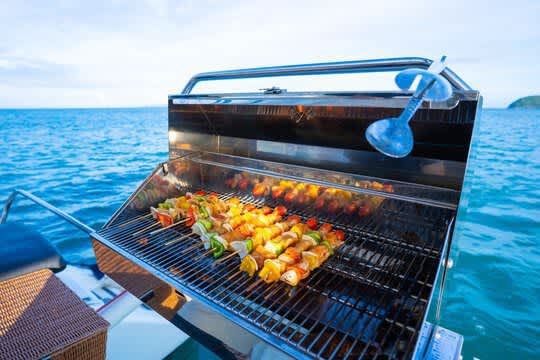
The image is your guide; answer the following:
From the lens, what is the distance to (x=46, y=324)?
151 centimetres

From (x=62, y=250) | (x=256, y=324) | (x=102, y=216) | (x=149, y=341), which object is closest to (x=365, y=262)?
(x=256, y=324)

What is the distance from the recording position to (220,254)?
7.50 ft

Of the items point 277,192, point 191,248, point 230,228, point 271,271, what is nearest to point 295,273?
point 271,271

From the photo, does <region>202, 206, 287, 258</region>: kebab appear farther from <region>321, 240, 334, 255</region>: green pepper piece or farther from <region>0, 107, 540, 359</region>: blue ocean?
<region>0, 107, 540, 359</region>: blue ocean

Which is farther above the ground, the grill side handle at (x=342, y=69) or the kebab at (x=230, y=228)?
the grill side handle at (x=342, y=69)

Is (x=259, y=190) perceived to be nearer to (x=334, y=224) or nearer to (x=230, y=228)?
(x=230, y=228)

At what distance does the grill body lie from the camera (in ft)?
5.24

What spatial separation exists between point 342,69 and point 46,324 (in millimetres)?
2337

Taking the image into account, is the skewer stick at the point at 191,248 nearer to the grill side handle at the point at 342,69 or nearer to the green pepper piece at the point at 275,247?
the green pepper piece at the point at 275,247

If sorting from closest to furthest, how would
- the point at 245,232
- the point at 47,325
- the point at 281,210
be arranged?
the point at 47,325, the point at 245,232, the point at 281,210

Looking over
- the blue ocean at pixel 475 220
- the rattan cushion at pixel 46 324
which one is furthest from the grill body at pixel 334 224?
the rattan cushion at pixel 46 324

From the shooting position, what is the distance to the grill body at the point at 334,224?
160 centimetres

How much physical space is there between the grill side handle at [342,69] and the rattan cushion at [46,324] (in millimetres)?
2077

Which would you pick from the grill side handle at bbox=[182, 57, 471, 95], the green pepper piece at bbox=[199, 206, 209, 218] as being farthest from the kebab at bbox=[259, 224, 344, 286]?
the grill side handle at bbox=[182, 57, 471, 95]
